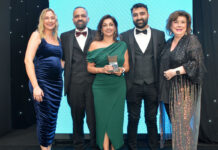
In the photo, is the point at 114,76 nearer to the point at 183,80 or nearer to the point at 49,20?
the point at 183,80

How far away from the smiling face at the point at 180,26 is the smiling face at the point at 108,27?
70 cm

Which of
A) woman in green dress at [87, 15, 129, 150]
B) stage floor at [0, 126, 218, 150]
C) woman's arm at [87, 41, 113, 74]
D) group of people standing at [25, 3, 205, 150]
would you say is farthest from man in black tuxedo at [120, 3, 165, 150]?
stage floor at [0, 126, 218, 150]

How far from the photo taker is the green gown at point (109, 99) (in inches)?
96.2

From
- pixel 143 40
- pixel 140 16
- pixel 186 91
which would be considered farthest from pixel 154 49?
pixel 186 91

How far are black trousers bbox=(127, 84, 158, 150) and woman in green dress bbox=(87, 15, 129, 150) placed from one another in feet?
0.66

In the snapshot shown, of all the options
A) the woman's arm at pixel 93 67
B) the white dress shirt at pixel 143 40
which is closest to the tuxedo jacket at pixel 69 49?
the woman's arm at pixel 93 67

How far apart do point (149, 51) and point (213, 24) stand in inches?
55.6

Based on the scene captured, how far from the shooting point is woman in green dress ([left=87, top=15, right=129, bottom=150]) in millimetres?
2438

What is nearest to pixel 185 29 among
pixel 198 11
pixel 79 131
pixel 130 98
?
pixel 130 98

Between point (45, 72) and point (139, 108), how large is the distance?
1.29 m

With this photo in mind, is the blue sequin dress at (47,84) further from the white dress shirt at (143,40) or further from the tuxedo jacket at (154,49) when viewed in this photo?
the white dress shirt at (143,40)

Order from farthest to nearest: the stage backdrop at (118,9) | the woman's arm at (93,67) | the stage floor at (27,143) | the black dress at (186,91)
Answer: the stage backdrop at (118,9) → the stage floor at (27,143) → the woman's arm at (93,67) → the black dress at (186,91)

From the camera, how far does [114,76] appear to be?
8.10 feet

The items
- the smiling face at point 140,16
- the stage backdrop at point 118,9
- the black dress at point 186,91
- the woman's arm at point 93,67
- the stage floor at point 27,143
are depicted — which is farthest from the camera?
the stage backdrop at point 118,9
